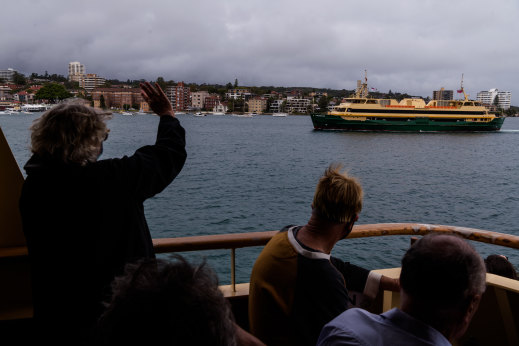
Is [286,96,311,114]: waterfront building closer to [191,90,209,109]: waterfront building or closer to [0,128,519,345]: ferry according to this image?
[191,90,209,109]: waterfront building

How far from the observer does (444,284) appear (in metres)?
1.07

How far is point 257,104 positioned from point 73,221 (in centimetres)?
15606

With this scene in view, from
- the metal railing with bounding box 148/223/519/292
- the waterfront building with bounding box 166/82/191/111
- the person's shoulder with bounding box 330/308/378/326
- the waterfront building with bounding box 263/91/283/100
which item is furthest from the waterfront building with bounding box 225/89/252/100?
the person's shoulder with bounding box 330/308/378/326

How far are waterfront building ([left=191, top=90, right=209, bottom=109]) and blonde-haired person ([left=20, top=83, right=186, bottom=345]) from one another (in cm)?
13810

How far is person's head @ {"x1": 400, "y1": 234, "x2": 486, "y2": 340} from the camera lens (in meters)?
1.07

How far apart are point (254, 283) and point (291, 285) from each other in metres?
0.16

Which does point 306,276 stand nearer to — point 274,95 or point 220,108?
point 220,108

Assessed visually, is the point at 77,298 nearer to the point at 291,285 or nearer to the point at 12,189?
the point at 291,285

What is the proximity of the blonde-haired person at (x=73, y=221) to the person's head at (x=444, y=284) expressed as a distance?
0.82 metres

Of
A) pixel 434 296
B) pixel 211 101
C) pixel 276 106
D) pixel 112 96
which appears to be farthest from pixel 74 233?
pixel 276 106

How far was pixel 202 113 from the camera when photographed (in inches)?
5443

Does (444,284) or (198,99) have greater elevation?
(198,99)

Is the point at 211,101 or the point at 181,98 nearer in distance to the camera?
the point at 181,98

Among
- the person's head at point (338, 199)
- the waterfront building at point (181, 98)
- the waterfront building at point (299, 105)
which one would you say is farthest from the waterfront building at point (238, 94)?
the person's head at point (338, 199)
